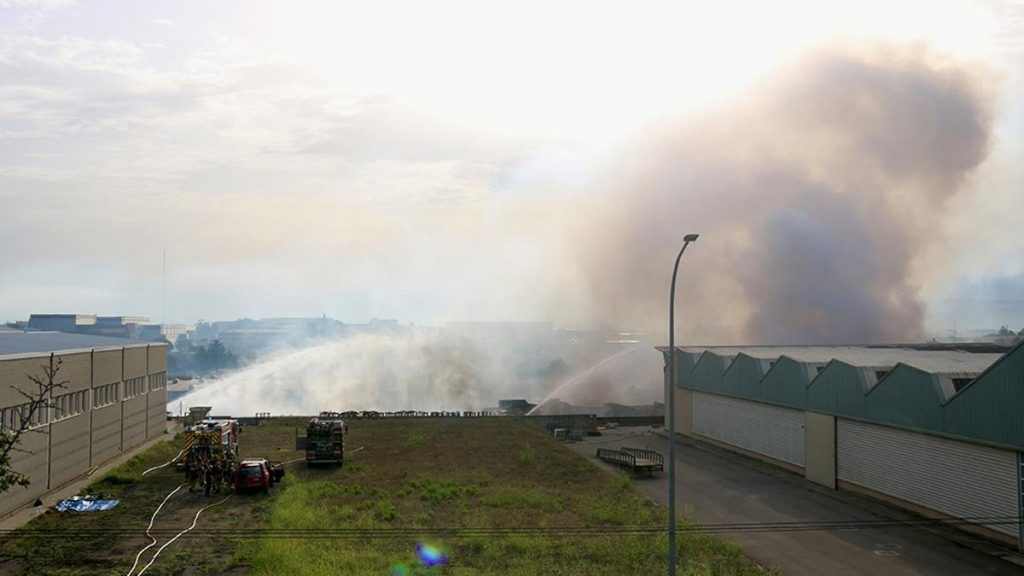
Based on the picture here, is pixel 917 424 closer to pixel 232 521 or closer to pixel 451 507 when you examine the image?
pixel 451 507

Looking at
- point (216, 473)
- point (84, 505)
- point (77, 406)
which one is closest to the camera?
point (84, 505)

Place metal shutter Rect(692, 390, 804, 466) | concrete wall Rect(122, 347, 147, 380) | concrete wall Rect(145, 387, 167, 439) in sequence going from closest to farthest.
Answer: metal shutter Rect(692, 390, 804, 466) < concrete wall Rect(122, 347, 147, 380) < concrete wall Rect(145, 387, 167, 439)

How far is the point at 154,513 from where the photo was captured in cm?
3328

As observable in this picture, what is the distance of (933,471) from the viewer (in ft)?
104

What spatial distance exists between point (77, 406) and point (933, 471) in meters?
41.8

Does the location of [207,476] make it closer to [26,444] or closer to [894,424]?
[26,444]

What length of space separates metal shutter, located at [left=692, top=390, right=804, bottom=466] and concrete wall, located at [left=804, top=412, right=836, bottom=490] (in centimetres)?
106

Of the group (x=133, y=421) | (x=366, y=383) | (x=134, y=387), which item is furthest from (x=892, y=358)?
(x=366, y=383)

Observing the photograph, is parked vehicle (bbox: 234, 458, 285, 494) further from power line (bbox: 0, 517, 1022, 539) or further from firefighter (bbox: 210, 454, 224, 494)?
power line (bbox: 0, 517, 1022, 539)

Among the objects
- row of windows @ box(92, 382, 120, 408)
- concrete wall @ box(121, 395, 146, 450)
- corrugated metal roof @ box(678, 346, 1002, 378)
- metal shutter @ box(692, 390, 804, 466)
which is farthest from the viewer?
concrete wall @ box(121, 395, 146, 450)

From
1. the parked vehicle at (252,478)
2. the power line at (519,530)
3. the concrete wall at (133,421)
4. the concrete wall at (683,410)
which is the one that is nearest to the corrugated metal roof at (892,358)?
the concrete wall at (683,410)

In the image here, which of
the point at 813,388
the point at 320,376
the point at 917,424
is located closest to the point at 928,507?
the point at 917,424

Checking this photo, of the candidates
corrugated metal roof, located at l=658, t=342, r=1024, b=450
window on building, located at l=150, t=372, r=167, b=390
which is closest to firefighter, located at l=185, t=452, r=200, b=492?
window on building, located at l=150, t=372, r=167, b=390

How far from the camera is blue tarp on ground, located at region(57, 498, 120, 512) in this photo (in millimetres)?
34000
